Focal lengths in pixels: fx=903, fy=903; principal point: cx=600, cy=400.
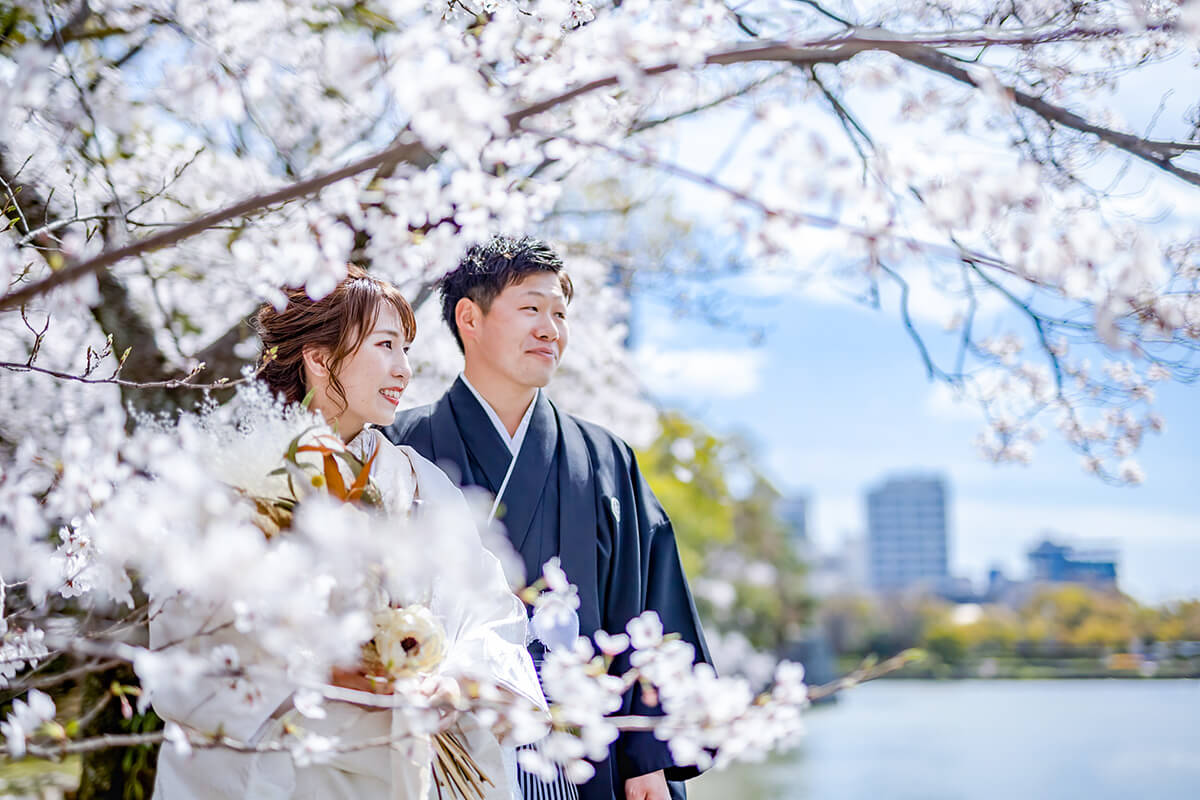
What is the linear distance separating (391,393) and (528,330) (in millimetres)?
477

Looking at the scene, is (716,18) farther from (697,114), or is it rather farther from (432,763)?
(697,114)

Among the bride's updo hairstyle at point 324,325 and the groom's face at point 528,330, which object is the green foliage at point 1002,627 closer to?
the groom's face at point 528,330

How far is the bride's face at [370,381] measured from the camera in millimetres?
1855

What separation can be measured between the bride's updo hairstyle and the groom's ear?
39cm

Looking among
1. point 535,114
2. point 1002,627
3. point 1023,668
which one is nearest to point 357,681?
point 535,114

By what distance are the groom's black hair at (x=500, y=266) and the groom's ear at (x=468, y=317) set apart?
1 centimetres

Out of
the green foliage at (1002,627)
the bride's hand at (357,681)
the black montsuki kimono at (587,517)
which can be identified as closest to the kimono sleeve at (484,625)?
the bride's hand at (357,681)

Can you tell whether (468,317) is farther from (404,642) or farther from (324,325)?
(404,642)

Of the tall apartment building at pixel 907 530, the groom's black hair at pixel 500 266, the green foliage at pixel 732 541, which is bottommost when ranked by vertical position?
the tall apartment building at pixel 907 530

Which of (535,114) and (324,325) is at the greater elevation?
(535,114)

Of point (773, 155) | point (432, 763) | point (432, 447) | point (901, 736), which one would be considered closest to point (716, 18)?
point (773, 155)

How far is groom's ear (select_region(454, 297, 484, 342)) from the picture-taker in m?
2.34

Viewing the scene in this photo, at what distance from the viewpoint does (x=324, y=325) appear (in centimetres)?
188

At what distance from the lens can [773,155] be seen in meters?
1.43
